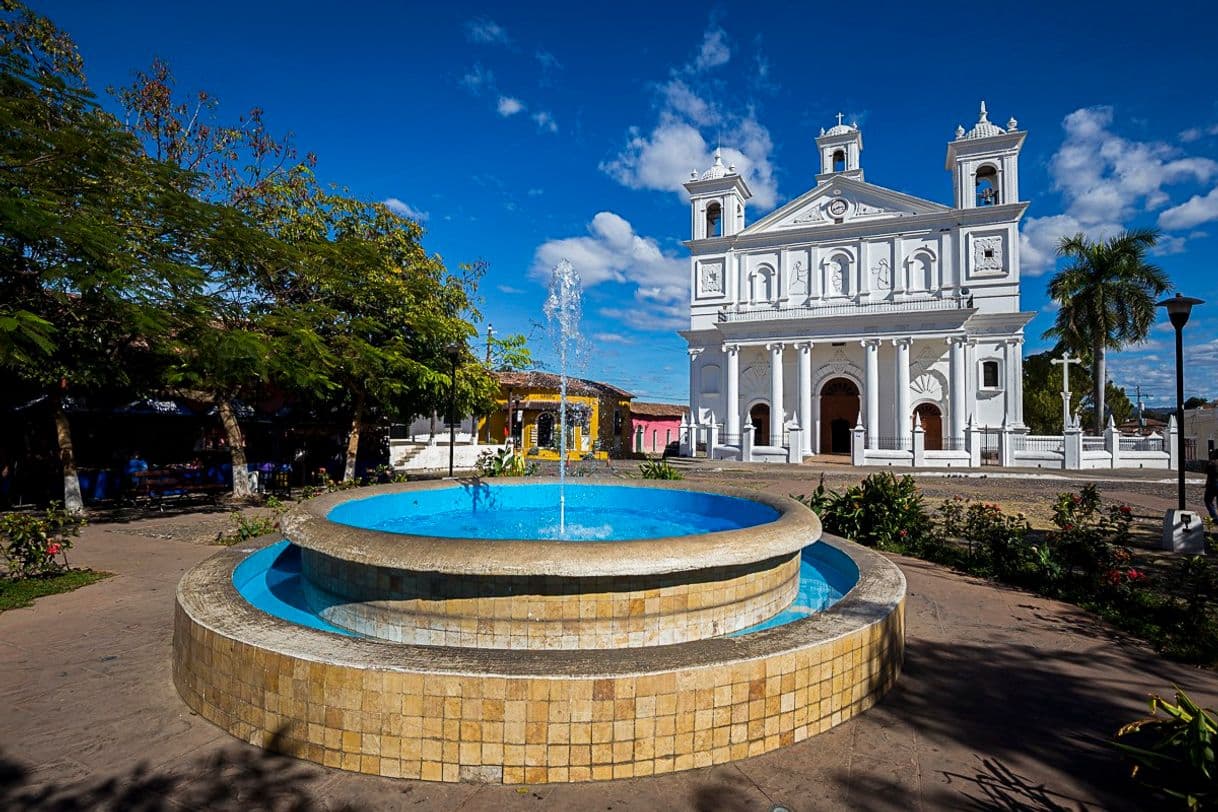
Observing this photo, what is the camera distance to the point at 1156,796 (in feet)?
8.80

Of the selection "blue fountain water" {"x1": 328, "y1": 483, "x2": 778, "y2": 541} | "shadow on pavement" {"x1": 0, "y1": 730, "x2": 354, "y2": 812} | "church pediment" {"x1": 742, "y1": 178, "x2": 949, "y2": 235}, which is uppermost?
"church pediment" {"x1": 742, "y1": 178, "x2": 949, "y2": 235}

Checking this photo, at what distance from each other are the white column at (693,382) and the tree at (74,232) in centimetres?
2550

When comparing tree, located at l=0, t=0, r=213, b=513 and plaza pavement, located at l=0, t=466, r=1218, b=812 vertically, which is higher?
tree, located at l=0, t=0, r=213, b=513

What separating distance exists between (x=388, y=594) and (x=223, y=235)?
9.24 meters

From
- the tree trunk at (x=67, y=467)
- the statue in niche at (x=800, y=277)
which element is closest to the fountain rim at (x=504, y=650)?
the tree trunk at (x=67, y=467)

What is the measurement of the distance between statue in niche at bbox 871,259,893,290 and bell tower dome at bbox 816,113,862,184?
5.74 metres

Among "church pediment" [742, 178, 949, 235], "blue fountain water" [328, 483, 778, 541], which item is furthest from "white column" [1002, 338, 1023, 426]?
"blue fountain water" [328, 483, 778, 541]

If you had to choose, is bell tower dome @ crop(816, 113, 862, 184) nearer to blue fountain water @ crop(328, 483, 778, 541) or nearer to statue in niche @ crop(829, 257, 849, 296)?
statue in niche @ crop(829, 257, 849, 296)

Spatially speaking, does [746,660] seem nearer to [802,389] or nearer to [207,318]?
[207,318]

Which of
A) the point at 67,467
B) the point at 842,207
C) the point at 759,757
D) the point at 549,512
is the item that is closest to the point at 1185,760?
the point at 759,757

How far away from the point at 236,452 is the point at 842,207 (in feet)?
99.2

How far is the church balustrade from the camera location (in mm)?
27812

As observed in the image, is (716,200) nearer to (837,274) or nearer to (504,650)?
(837,274)

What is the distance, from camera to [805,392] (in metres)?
29.2
